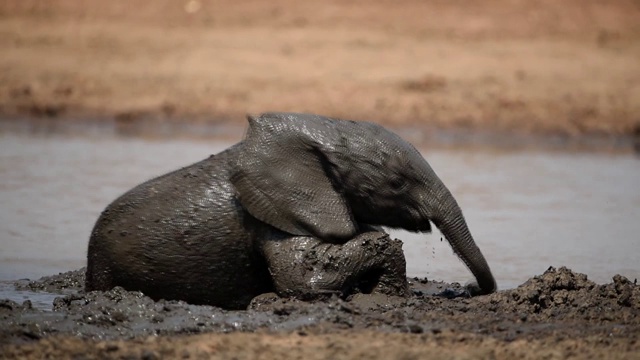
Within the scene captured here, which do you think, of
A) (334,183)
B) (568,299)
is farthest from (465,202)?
(334,183)

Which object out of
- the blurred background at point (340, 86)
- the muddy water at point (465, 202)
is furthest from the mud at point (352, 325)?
the blurred background at point (340, 86)

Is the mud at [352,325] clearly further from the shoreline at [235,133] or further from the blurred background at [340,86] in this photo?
the shoreline at [235,133]

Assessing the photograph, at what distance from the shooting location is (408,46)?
20.4 metres

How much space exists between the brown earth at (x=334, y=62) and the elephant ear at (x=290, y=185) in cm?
1121

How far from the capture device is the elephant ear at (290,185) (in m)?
7.13

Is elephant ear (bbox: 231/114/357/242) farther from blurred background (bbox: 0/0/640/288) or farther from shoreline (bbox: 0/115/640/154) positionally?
shoreline (bbox: 0/115/640/154)

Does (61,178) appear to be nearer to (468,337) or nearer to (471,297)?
(471,297)

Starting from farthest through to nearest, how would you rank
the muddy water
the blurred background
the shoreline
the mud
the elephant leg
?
the shoreline → the blurred background → the muddy water → the elephant leg → the mud

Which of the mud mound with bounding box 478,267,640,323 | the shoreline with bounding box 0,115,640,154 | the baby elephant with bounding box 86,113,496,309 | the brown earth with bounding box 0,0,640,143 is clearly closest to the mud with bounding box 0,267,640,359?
the mud mound with bounding box 478,267,640,323

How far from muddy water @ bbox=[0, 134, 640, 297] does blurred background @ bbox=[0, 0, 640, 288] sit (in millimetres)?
58

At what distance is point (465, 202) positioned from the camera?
12.7 m

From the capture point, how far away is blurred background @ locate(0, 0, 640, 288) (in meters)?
14.7

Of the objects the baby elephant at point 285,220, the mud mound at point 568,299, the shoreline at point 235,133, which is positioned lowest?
the mud mound at point 568,299

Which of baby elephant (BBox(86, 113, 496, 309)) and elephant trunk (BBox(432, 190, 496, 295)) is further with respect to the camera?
elephant trunk (BBox(432, 190, 496, 295))
